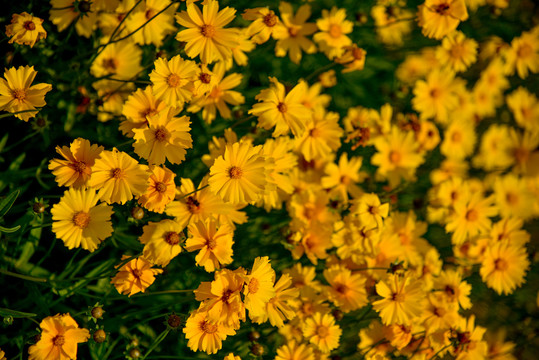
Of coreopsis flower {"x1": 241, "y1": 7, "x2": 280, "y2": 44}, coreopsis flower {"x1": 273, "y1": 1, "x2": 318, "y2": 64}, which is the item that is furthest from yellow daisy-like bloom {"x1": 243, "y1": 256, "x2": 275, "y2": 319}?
coreopsis flower {"x1": 273, "y1": 1, "x2": 318, "y2": 64}

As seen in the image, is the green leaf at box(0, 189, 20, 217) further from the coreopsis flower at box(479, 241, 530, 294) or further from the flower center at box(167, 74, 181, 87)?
the coreopsis flower at box(479, 241, 530, 294)

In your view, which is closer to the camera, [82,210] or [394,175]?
[82,210]

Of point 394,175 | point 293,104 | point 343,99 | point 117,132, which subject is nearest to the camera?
point 293,104

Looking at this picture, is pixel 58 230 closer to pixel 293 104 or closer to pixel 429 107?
pixel 293 104

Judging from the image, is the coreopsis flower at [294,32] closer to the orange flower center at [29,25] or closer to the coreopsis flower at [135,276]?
the orange flower center at [29,25]

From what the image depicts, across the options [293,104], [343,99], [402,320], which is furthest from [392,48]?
[402,320]

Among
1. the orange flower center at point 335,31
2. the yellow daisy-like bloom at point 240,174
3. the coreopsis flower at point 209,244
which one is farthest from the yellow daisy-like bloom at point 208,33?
the orange flower center at point 335,31
